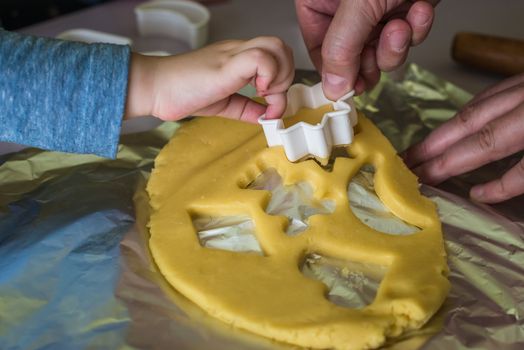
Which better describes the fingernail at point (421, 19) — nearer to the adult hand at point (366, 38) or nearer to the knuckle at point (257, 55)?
the adult hand at point (366, 38)

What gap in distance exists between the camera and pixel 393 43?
877 mm

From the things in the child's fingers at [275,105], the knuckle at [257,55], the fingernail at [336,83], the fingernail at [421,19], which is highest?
the fingernail at [421,19]

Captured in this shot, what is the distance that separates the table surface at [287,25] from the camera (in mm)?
1308

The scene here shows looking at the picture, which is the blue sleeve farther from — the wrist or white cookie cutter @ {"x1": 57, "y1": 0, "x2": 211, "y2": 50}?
white cookie cutter @ {"x1": 57, "y1": 0, "x2": 211, "y2": 50}

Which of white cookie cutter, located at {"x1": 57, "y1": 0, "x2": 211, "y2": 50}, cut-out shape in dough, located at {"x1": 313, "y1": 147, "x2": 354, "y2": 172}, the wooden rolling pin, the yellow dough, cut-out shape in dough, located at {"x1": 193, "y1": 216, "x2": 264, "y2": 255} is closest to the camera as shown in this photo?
the yellow dough

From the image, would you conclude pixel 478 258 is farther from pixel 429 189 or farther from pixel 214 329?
pixel 214 329

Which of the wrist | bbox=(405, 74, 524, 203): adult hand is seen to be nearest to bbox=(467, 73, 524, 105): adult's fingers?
bbox=(405, 74, 524, 203): adult hand

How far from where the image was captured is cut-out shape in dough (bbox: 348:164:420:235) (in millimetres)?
856

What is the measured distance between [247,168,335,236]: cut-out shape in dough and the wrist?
201 millimetres

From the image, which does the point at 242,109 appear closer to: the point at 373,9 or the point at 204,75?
the point at 204,75

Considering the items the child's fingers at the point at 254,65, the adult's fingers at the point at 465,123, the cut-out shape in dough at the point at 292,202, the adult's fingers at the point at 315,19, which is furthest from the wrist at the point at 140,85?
the adult's fingers at the point at 465,123

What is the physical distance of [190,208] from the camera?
2.86ft

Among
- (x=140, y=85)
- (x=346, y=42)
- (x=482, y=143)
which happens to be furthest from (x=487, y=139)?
(x=140, y=85)

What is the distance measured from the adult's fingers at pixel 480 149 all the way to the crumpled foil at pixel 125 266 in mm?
35
